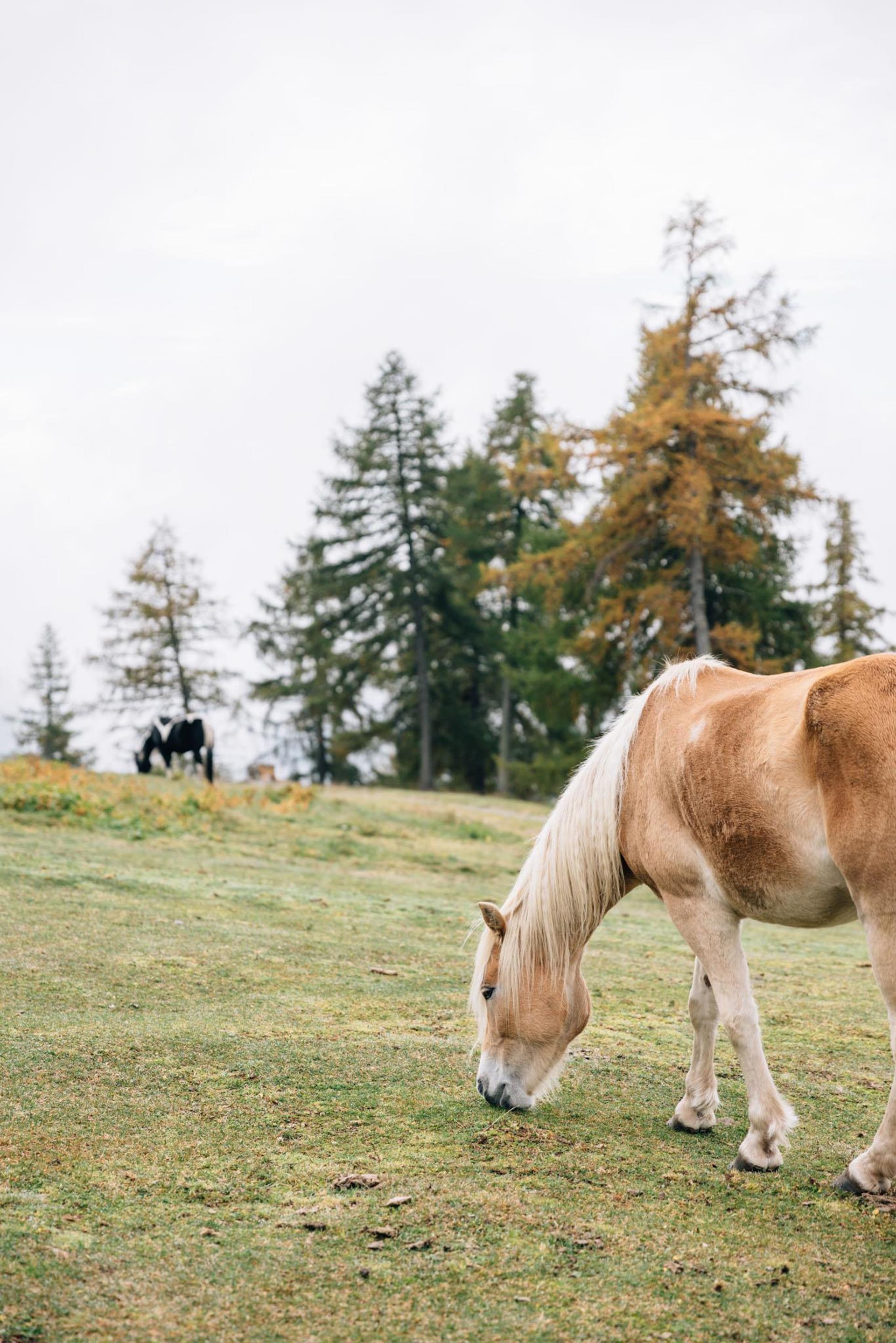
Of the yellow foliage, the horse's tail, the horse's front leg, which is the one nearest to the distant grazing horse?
the horse's tail

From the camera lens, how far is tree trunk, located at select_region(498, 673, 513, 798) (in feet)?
115

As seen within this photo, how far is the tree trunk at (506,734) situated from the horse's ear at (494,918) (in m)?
30.1

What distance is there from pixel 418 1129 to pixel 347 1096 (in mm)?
404

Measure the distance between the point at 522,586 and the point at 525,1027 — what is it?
2409 cm

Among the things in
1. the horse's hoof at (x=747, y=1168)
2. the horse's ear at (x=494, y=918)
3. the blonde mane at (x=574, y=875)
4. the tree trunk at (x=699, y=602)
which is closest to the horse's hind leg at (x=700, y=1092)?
the horse's hoof at (x=747, y=1168)

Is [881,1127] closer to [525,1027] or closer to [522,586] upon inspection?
[525,1027]

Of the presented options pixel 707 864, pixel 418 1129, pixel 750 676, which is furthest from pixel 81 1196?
pixel 750 676

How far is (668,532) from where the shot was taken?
24141 millimetres

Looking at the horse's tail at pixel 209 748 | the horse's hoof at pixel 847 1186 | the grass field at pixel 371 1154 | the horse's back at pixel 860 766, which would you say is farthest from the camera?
the horse's tail at pixel 209 748

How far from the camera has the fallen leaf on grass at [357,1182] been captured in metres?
3.27

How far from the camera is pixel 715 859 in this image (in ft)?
12.3

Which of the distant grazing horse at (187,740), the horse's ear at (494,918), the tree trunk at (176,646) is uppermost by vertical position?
the tree trunk at (176,646)

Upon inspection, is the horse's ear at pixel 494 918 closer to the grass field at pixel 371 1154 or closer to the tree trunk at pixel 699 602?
the grass field at pixel 371 1154

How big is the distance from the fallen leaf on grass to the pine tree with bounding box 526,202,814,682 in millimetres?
20451
